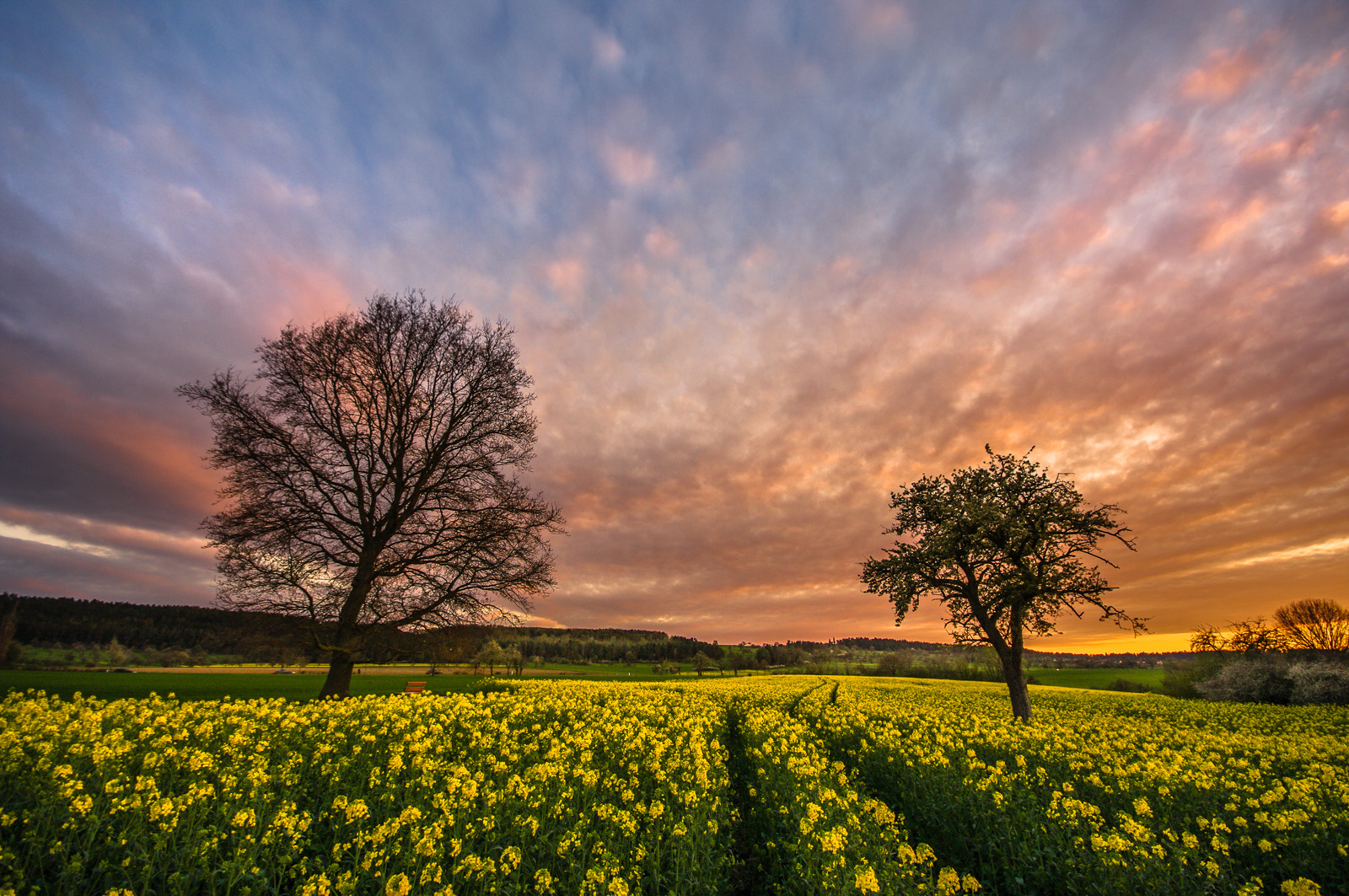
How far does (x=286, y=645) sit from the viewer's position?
14.4m

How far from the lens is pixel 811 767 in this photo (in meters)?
7.97

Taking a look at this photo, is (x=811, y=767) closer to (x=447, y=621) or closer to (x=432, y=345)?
(x=447, y=621)

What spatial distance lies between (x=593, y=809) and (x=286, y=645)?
1308 cm

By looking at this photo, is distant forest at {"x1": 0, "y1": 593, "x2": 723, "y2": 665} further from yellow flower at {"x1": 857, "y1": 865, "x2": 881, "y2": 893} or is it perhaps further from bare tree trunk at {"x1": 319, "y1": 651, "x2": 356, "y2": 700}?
yellow flower at {"x1": 857, "y1": 865, "x2": 881, "y2": 893}

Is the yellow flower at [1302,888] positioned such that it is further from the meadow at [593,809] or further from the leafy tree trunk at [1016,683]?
the leafy tree trunk at [1016,683]

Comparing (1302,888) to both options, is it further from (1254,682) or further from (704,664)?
(704,664)

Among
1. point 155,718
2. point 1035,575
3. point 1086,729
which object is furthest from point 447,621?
point 1035,575

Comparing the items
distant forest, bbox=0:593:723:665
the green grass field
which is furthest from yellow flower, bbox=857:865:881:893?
the green grass field

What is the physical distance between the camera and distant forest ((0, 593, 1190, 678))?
14211mm

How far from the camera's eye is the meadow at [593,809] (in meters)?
4.66

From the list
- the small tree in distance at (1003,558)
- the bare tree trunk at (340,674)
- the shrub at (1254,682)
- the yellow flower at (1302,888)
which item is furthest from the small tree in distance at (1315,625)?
the bare tree trunk at (340,674)

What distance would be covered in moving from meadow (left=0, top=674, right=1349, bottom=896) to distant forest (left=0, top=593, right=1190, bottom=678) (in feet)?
14.4

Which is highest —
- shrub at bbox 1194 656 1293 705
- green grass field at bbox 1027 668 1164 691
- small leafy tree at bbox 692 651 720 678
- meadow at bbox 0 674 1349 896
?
meadow at bbox 0 674 1349 896

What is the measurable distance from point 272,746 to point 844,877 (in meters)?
8.60
